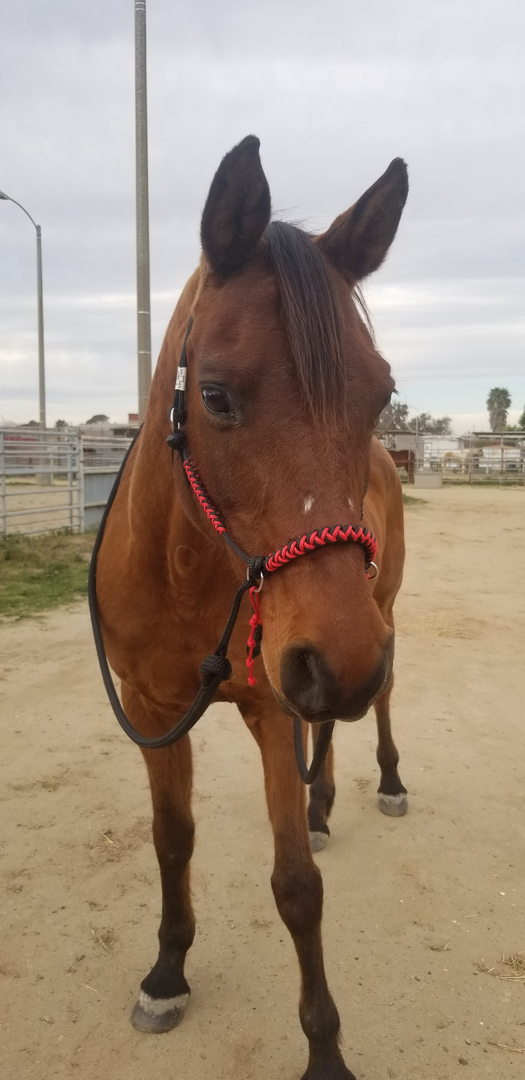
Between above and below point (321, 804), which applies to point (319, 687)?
above

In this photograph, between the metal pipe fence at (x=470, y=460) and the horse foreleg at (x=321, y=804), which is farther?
the metal pipe fence at (x=470, y=460)

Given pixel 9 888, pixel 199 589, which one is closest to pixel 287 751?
pixel 199 589

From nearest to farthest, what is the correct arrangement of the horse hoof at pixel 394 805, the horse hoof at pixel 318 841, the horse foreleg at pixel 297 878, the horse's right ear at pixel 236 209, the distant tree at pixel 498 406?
the horse's right ear at pixel 236 209, the horse foreleg at pixel 297 878, the horse hoof at pixel 318 841, the horse hoof at pixel 394 805, the distant tree at pixel 498 406

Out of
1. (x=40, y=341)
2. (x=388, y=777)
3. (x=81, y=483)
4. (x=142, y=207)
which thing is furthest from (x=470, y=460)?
(x=388, y=777)

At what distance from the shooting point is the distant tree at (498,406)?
77.4m

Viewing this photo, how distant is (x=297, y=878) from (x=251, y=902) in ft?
2.78

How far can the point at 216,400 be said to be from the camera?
1.56 m

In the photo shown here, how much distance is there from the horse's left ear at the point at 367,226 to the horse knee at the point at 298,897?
1865mm

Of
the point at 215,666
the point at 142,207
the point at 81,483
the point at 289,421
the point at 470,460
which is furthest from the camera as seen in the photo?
the point at 470,460

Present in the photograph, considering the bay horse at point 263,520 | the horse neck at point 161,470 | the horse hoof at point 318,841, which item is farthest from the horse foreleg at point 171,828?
the horse hoof at point 318,841

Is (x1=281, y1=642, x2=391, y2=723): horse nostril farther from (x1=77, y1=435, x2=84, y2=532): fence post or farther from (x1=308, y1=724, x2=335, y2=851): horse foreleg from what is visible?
(x1=77, y1=435, x2=84, y2=532): fence post

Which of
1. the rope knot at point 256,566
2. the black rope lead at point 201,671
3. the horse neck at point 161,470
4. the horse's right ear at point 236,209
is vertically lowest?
the black rope lead at point 201,671

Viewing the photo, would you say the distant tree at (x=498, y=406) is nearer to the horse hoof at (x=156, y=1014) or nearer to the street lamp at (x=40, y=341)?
the street lamp at (x=40, y=341)

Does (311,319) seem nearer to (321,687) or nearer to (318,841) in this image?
(321,687)
